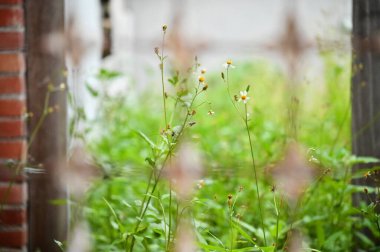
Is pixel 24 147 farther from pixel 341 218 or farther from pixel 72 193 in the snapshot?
pixel 341 218

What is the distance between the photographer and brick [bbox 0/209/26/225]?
1.60 metres

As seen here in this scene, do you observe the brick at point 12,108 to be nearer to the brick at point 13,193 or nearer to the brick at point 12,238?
the brick at point 13,193

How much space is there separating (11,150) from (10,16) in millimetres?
432

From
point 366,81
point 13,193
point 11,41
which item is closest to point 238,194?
point 366,81

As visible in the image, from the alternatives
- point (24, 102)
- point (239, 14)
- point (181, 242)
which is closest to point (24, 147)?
point (24, 102)

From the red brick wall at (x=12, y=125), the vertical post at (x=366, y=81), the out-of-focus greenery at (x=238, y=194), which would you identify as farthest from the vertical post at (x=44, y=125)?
the vertical post at (x=366, y=81)

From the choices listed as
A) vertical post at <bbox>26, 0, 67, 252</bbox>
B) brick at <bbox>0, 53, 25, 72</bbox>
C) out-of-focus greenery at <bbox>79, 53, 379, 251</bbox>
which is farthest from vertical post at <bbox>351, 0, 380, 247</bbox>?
brick at <bbox>0, 53, 25, 72</bbox>

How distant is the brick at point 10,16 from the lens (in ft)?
5.14

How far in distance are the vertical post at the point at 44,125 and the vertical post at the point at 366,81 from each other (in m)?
0.96

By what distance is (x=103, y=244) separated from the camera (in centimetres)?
163

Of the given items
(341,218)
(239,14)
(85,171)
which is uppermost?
(239,14)

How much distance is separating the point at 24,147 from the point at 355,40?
3.69 feet

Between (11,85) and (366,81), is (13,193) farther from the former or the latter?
(366,81)

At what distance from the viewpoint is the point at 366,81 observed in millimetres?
1568
